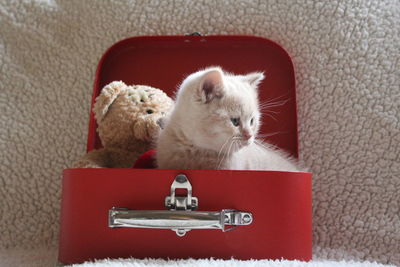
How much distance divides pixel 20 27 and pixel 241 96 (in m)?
0.82

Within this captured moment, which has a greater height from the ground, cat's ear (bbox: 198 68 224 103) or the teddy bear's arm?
cat's ear (bbox: 198 68 224 103)

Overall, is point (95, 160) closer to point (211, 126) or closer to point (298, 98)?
point (211, 126)

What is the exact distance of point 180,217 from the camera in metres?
0.72

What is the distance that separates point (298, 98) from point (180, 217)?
627 millimetres

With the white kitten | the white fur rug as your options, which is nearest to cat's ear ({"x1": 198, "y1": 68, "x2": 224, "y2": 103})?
the white kitten

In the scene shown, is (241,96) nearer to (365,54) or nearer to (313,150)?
(313,150)

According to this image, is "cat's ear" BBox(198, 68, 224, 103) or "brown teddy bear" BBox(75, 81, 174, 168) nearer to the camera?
"cat's ear" BBox(198, 68, 224, 103)

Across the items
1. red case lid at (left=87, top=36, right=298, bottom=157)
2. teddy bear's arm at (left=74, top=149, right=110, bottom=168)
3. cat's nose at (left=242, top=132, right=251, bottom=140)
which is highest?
red case lid at (left=87, top=36, right=298, bottom=157)

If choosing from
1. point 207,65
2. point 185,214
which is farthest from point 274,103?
point 185,214

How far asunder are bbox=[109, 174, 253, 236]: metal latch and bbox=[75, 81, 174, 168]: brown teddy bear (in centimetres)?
26

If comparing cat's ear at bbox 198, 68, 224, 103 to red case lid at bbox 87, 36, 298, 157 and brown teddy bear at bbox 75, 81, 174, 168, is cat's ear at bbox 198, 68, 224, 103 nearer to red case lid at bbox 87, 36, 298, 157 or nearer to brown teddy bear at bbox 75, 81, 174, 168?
brown teddy bear at bbox 75, 81, 174, 168

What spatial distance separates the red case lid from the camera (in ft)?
3.72

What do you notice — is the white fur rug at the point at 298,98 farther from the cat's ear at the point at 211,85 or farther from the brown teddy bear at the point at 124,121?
the cat's ear at the point at 211,85

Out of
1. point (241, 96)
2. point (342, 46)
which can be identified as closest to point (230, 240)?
point (241, 96)
